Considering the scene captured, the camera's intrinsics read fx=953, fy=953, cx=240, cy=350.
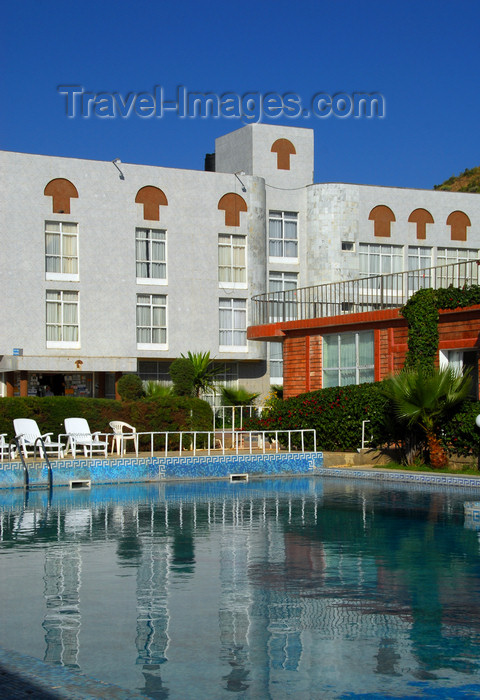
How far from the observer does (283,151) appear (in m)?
40.9

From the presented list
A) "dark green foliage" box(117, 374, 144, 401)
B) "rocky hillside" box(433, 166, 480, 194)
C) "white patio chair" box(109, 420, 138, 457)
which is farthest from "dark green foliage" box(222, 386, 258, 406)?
"rocky hillside" box(433, 166, 480, 194)

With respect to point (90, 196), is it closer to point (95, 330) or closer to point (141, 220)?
point (141, 220)

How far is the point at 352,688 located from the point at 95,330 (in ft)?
101

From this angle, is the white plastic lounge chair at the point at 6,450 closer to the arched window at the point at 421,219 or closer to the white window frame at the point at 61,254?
the white window frame at the point at 61,254

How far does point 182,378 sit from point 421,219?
14.0 meters

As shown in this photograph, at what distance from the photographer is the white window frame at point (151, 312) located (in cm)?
3706

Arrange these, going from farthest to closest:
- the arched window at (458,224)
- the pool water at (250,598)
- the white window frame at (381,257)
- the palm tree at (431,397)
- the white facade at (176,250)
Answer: the arched window at (458,224), the white window frame at (381,257), the white facade at (176,250), the palm tree at (431,397), the pool water at (250,598)

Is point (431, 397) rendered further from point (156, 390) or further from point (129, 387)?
point (129, 387)

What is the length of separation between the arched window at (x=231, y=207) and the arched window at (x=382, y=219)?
5.99 meters

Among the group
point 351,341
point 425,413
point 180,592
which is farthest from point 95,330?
point 180,592

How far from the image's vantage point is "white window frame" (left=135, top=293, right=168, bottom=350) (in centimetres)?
3706

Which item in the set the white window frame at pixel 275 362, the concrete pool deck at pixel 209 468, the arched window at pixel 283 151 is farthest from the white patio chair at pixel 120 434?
the arched window at pixel 283 151

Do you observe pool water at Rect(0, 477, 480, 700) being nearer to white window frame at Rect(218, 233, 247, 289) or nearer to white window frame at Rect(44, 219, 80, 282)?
white window frame at Rect(44, 219, 80, 282)

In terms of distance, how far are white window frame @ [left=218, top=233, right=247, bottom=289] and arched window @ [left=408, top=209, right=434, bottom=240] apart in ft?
26.4
